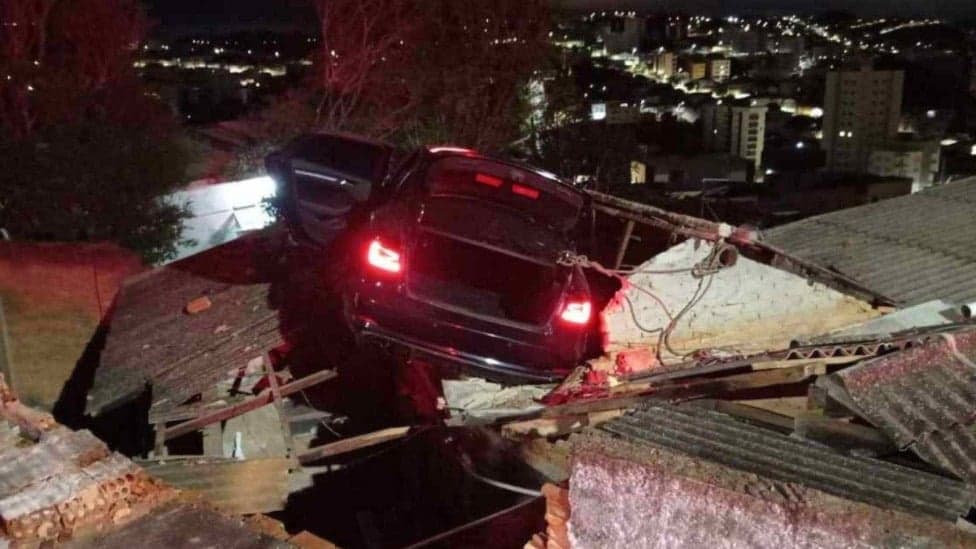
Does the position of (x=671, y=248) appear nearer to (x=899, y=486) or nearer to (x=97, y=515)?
(x=899, y=486)

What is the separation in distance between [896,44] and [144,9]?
52.1 metres

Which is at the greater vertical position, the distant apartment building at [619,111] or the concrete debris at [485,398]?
the concrete debris at [485,398]

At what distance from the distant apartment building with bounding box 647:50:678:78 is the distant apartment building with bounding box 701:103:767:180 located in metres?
20.0

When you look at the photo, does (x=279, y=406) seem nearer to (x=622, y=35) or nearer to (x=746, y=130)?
(x=746, y=130)

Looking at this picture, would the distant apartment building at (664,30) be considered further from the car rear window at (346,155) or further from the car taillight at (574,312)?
the car taillight at (574,312)

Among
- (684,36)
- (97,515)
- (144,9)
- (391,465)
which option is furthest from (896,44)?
(97,515)

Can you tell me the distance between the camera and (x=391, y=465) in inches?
297

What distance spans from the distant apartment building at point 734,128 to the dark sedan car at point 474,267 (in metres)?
23.2

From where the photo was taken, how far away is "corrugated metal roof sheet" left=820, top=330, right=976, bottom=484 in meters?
3.19

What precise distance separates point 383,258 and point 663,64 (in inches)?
1835

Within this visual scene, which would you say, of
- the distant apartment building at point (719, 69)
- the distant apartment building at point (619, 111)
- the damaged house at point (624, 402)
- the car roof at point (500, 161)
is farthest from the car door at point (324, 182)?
the distant apartment building at point (719, 69)

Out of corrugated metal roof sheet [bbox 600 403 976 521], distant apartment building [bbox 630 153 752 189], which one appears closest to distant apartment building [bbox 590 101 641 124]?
distant apartment building [bbox 630 153 752 189]

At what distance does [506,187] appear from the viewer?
6.19m

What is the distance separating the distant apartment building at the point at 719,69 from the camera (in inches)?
1861
